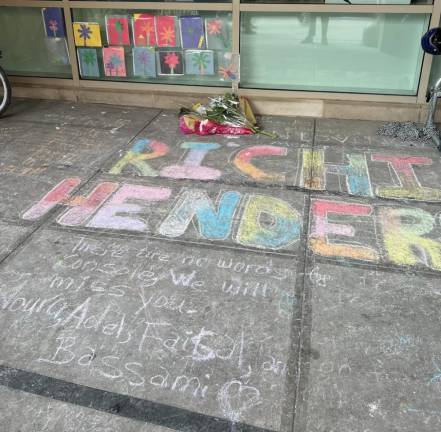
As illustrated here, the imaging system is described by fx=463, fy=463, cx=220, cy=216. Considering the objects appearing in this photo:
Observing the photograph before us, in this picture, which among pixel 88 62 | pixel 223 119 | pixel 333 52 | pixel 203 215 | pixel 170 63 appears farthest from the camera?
pixel 88 62

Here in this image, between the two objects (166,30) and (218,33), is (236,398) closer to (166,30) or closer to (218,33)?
(218,33)

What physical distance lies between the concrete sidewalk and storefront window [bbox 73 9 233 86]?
1.52 metres

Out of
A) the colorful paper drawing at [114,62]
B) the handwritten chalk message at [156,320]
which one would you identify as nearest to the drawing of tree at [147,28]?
the colorful paper drawing at [114,62]

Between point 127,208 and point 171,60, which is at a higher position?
point 171,60

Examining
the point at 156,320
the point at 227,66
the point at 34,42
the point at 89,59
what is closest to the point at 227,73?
the point at 227,66

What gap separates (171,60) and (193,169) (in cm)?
215

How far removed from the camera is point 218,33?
5.65 metres

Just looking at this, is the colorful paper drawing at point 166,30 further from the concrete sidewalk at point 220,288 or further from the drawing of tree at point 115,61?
the concrete sidewalk at point 220,288

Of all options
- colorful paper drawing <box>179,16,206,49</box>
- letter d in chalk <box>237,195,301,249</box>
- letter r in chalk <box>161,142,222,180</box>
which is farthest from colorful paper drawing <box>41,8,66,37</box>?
letter d in chalk <box>237,195,301,249</box>

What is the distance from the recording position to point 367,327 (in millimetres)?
2570

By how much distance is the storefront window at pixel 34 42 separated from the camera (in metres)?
6.11

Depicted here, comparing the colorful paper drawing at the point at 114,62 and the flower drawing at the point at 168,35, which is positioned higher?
the flower drawing at the point at 168,35

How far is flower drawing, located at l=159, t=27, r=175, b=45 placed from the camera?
18.8 feet

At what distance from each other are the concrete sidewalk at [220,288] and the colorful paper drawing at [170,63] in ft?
5.09
